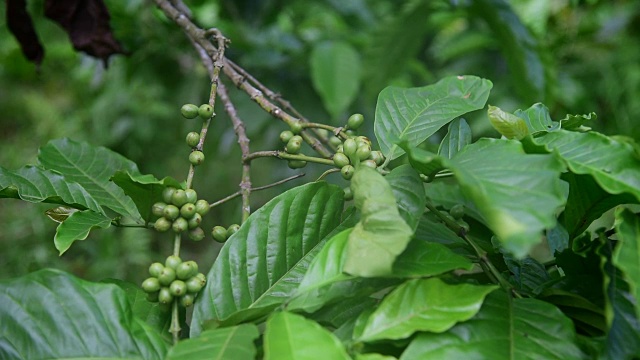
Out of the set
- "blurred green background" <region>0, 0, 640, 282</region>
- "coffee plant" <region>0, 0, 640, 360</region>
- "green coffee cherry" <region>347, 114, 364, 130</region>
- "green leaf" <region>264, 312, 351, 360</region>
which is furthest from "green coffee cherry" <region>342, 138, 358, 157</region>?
"blurred green background" <region>0, 0, 640, 282</region>

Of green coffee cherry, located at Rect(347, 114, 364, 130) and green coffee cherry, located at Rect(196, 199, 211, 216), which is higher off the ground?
green coffee cherry, located at Rect(347, 114, 364, 130)

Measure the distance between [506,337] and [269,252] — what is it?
9.3 inches

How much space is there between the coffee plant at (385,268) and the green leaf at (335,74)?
2.56ft

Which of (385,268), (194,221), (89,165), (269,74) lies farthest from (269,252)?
(269,74)

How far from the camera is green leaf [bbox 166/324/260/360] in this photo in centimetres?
43

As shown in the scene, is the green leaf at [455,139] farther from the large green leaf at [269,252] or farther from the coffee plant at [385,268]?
the large green leaf at [269,252]

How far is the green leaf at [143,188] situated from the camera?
58 cm

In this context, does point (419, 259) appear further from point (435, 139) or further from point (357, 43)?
point (357, 43)

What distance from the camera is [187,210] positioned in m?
0.59

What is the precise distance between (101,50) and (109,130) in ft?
3.68

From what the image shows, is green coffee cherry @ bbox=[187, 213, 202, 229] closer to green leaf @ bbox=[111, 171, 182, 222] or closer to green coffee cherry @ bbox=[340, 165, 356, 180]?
green leaf @ bbox=[111, 171, 182, 222]

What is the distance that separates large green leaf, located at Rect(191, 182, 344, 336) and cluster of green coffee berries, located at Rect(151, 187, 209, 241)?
51mm

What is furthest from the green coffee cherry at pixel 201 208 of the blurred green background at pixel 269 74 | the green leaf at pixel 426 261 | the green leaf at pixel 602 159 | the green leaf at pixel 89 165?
the blurred green background at pixel 269 74

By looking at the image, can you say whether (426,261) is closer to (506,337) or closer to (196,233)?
(506,337)
